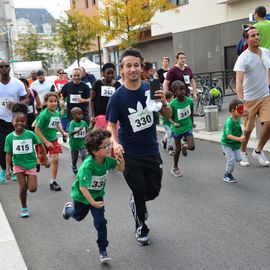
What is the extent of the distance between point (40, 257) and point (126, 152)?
4.31 feet

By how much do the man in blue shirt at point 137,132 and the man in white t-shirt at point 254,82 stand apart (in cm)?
289

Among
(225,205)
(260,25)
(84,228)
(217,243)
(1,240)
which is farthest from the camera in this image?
(260,25)

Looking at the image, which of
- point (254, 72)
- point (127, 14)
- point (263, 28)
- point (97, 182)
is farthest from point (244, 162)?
point (127, 14)

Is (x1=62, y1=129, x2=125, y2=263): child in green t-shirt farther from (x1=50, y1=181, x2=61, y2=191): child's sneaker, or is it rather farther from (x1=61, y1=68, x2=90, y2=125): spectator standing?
(x1=61, y1=68, x2=90, y2=125): spectator standing

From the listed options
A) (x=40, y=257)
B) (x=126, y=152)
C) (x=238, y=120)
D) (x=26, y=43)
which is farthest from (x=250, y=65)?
(x=26, y=43)

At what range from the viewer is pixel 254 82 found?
7297 mm

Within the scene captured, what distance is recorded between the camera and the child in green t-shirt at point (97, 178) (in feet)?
13.3

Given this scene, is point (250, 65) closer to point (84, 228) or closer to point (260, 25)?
point (260, 25)

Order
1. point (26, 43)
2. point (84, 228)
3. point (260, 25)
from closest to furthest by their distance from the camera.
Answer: point (84, 228) < point (260, 25) < point (26, 43)

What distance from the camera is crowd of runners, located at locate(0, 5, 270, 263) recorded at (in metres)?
4.16

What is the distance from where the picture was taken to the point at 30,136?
5957 millimetres

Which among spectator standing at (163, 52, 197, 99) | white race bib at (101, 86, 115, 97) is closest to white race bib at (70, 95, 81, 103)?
white race bib at (101, 86, 115, 97)

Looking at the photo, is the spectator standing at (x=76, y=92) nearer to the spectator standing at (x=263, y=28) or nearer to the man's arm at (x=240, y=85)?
the man's arm at (x=240, y=85)

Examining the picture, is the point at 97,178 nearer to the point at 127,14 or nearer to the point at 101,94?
the point at 101,94
